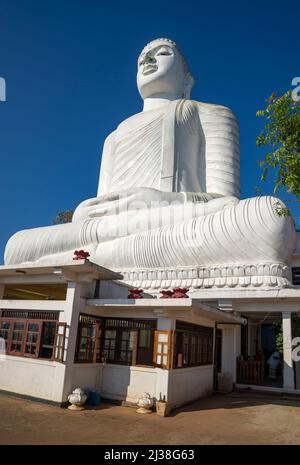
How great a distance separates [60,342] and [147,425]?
91.6 inches

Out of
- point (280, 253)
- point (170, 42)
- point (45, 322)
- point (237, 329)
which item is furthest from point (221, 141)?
point (45, 322)

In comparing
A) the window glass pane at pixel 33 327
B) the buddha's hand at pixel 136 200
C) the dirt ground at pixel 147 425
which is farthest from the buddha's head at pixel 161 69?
the dirt ground at pixel 147 425

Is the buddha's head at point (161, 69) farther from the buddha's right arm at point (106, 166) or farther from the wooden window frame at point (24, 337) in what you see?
the wooden window frame at point (24, 337)

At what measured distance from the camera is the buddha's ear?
20783 millimetres

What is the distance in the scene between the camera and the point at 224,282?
36.7 ft

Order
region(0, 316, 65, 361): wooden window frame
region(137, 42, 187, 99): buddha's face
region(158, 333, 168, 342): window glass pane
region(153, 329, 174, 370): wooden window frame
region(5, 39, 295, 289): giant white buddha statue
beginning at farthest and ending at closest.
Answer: region(137, 42, 187, 99): buddha's face, region(5, 39, 295, 289): giant white buddha statue, region(0, 316, 65, 361): wooden window frame, region(158, 333, 168, 342): window glass pane, region(153, 329, 174, 370): wooden window frame

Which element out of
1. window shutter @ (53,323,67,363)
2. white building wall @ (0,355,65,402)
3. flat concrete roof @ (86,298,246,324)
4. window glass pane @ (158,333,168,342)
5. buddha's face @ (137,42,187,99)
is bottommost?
white building wall @ (0,355,65,402)

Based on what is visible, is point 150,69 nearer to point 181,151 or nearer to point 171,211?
point 181,151

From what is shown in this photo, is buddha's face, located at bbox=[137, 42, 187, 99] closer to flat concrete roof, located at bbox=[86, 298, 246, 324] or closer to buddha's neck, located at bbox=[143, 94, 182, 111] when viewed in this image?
buddha's neck, located at bbox=[143, 94, 182, 111]

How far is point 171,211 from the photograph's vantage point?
528 inches

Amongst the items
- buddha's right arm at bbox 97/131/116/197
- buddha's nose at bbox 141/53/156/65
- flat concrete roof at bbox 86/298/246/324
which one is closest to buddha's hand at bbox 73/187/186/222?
buddha's right arm at bbox 97/131/116/197

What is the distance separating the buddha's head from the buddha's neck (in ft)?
0.31

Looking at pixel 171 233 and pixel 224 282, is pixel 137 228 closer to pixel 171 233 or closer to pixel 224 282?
pixel 171 233
